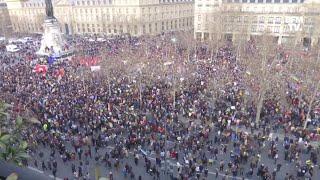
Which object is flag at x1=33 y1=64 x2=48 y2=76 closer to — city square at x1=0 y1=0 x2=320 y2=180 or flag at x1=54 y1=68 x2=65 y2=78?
city square at x1=0 y1=0 x2=320 y2=180

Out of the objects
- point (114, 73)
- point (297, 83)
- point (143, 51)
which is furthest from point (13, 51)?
point (297, 83)

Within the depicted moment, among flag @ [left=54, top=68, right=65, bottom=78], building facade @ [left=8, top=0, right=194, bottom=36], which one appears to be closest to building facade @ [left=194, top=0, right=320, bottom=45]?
building facade @ [left=8, top=0, right=194, bottom=36]

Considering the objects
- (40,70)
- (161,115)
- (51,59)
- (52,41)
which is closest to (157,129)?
(161,115)

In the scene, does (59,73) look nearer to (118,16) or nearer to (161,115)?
(161,115)

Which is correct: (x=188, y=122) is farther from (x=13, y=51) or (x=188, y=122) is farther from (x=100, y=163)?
(x=13, y=51)

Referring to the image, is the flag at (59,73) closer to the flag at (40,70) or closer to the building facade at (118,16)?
the flag at (40,70)
